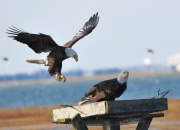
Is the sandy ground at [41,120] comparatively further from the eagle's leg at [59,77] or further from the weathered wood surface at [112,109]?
the weathered wood surface at [112,109]

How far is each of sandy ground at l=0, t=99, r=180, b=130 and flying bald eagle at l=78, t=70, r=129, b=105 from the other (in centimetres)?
1266

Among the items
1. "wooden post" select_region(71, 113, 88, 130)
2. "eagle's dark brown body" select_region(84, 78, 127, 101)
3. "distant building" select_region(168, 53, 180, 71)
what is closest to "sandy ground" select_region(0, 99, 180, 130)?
"eagle's dark brown body" select_region(84, 78, 127, 101)

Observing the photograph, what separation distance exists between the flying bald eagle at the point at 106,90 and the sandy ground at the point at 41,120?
12.7 m

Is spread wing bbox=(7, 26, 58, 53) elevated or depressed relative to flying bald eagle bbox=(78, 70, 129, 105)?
elevated

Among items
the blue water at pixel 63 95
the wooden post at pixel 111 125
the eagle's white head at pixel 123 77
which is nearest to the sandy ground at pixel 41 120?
the blue water at pixel 63 95

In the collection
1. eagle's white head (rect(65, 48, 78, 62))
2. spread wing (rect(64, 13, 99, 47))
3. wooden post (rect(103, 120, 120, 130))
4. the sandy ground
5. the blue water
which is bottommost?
wooden post (rect(103, 120, 120, 130))

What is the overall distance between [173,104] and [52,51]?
19.6 meters

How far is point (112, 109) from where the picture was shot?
16.6ft

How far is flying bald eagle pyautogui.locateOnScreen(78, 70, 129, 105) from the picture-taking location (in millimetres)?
5621

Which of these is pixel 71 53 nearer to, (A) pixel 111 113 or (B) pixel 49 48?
(B) pixel 49 48

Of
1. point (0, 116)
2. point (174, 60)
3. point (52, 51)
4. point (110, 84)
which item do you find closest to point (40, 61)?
point (52, 51)

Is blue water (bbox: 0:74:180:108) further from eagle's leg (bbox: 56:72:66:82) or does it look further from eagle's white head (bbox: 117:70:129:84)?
eagle's white head (bbox: 117:70:129:84)

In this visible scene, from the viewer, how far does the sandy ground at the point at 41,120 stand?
20.4 metres

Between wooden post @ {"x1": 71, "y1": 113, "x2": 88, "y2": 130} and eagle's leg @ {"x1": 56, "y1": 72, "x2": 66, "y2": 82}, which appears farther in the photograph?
eagle's leg @ {"x1": 56, "y1": 72, "x2": 66, "y2": 82}
